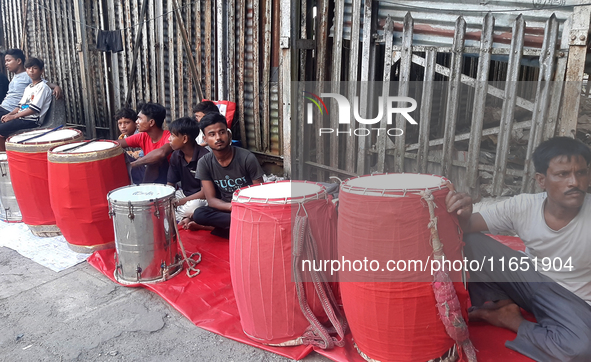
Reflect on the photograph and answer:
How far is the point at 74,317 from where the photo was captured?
2.65 meters

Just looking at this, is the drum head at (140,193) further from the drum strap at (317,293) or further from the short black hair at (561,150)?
the short black hair at (561,150)

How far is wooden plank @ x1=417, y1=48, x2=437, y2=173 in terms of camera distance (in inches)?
142

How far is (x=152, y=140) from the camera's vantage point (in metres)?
4.42

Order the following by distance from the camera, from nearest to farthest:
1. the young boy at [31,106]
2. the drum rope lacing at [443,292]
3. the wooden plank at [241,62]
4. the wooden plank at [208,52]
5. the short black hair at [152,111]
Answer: the drum rope lacing at [443,292], the short black hair at [152,111], the wooden plank at [241,62], the wooden plank at [208,52], the young boy at [31,106]

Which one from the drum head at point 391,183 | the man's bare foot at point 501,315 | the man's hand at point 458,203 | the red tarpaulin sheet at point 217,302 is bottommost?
the red tarpaulin sheet at point 217,302

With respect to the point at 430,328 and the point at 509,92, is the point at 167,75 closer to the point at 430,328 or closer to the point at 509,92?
the point at 509,92

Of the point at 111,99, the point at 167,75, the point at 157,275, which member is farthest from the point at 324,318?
the point at 111,99

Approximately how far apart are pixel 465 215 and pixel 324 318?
0.90 meters

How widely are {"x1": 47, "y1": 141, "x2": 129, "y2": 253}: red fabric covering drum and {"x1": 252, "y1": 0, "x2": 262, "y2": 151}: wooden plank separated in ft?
6.49

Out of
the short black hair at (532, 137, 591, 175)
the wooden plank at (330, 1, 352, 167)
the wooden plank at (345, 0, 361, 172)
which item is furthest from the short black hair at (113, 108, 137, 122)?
the short black hair at (532, 137, 591, 175)

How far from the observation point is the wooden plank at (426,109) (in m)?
3.61

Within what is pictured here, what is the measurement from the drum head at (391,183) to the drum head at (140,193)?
153cm

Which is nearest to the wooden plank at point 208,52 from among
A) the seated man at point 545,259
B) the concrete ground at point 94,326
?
the concrete ground at point 94,326

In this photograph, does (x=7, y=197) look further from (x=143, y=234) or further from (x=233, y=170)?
(x=233, y=170)
